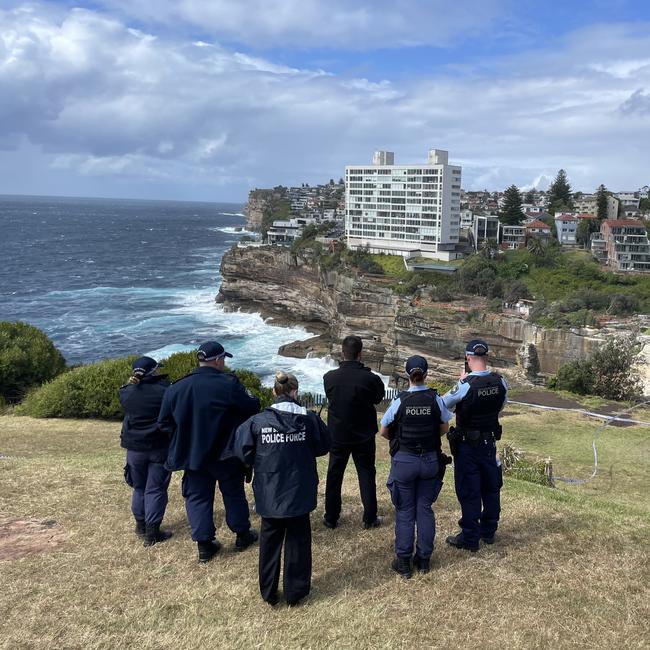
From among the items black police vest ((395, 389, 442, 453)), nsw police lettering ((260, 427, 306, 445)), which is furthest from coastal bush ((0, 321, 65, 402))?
black police vest ((395, 389, 442, 453))

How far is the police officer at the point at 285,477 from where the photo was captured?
4.99 metres

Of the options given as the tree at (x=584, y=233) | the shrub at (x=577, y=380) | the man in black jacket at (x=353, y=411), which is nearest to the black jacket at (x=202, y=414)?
the man in black jacket at (x=353, y=411)

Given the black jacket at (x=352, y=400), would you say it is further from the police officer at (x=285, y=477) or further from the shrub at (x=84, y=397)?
the shrub at (x=84, y=397)

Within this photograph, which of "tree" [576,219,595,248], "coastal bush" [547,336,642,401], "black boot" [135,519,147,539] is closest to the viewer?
"black boot" [135,519,147,539]

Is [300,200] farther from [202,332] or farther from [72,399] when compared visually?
[72,399]

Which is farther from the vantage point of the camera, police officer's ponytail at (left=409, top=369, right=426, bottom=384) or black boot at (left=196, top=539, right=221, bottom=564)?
black boot at (left=196, top=539, right=221, bottom=564)

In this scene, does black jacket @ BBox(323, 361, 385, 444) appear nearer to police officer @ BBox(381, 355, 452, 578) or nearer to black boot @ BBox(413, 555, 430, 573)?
police officer @ BBox(381, 355, 452, 578)

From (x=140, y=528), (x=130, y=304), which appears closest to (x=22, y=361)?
(x=140, y=528)

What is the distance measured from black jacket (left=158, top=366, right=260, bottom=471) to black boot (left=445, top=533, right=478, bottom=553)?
2.69m

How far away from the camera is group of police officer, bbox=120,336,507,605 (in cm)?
506

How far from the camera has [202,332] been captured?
55.0 m

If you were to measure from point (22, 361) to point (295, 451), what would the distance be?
1922 centimetres

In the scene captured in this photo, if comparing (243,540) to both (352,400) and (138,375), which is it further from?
(138,375)

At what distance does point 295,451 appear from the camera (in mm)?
5039
